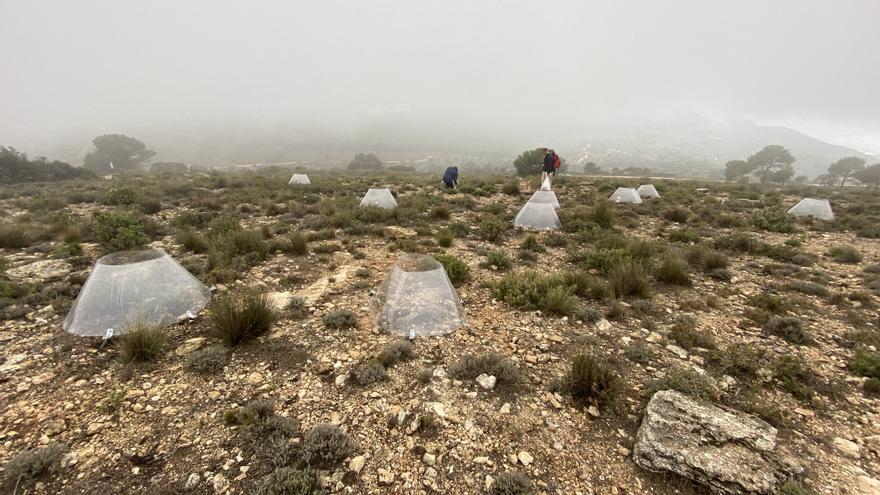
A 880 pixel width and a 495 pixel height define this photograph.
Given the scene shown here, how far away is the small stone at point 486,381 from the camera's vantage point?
12.9ft

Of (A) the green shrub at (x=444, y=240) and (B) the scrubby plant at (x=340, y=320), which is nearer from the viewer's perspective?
(B) the scrubby plant at (x=340, y=320)

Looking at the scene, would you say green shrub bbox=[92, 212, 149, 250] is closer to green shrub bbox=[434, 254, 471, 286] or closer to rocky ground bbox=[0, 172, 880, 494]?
rocky ground bbox=[0, 172, 880, 494]

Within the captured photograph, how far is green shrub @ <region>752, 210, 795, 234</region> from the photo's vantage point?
36.1 feet

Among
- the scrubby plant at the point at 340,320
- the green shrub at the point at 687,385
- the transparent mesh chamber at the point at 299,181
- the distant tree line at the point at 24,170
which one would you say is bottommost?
the distant tree line at the point at 24,170

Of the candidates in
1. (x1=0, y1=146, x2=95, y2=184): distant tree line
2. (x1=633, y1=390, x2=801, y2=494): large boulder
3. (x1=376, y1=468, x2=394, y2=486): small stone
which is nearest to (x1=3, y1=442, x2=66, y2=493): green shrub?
(x1=376, y1=468, x2=394, y2=486): small stone

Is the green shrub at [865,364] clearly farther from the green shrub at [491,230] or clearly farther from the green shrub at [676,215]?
the green shrub at [676,215]

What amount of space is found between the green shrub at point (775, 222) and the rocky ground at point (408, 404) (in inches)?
252

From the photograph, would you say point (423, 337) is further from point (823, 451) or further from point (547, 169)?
point (547, 169)

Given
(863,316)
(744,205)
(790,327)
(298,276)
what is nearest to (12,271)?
(298,276)

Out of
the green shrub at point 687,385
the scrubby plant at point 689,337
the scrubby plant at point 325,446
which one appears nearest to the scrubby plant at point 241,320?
the scrubby plant at point 325,446

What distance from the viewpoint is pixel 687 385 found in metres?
3.82

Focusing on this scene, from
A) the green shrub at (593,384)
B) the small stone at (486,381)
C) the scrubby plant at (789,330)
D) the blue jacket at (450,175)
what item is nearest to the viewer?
the green shrub at (593,384)

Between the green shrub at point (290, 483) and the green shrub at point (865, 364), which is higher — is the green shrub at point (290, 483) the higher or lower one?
the lower one

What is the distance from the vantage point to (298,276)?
671 centimetres
